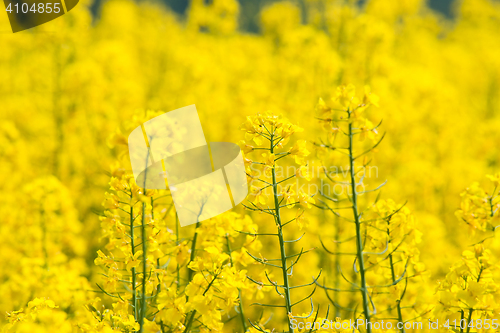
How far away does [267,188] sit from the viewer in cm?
200

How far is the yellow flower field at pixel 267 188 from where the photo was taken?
1.66 meters

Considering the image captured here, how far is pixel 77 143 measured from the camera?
16.9 ft

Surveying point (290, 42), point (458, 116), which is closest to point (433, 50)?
point (458, 116)
